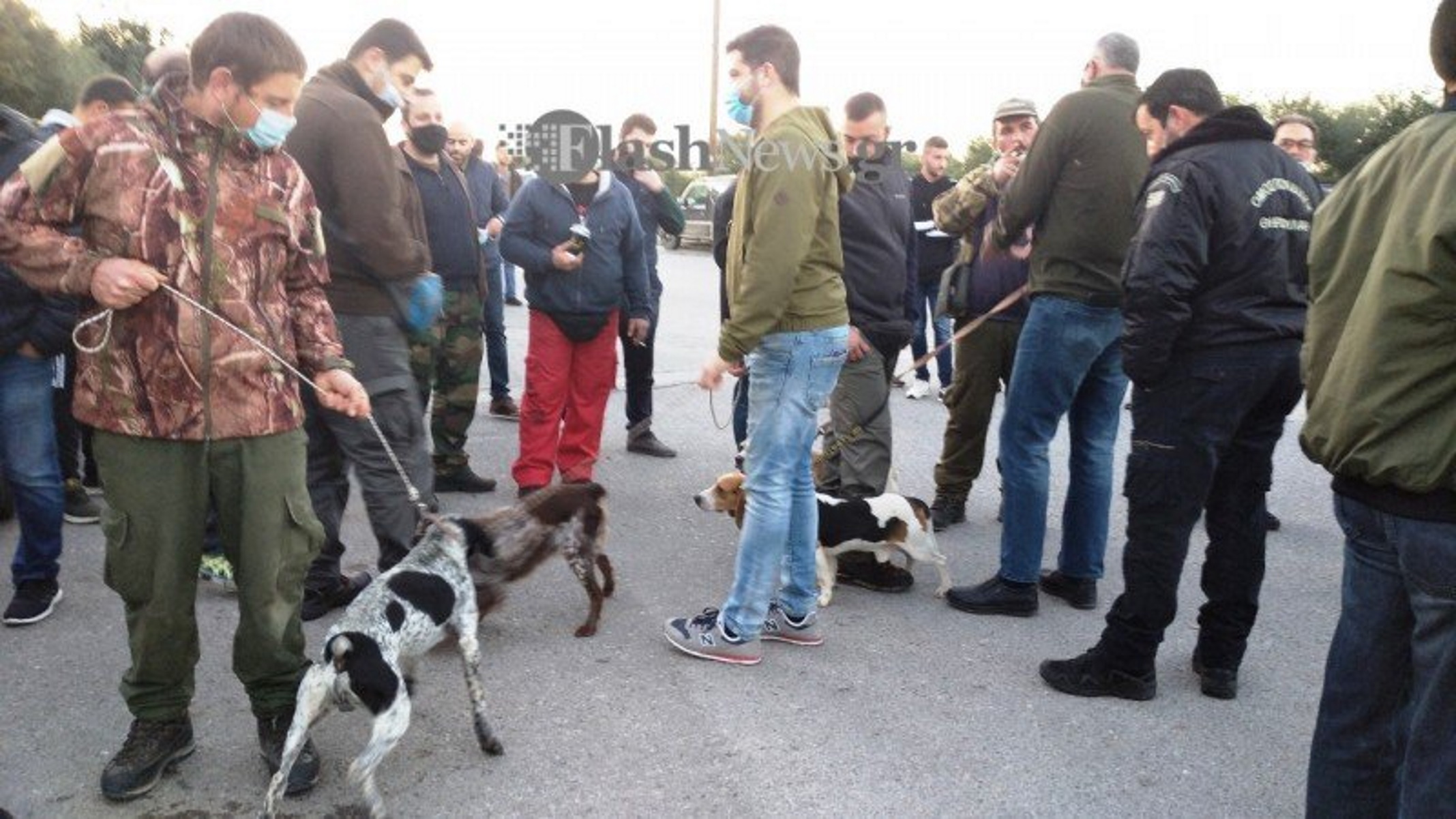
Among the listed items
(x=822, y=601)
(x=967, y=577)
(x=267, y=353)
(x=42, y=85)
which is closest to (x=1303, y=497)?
(x=967, y=577)

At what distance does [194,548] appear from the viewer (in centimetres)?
288

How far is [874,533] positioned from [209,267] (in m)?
2.84

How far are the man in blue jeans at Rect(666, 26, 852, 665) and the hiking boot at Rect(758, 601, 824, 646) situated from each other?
0.19 metres

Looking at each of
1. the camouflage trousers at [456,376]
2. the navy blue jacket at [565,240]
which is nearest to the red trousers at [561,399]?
the navy blue jacket at [565,240]

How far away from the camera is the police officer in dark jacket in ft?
11.0

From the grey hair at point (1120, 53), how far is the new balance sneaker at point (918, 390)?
15.9 feet

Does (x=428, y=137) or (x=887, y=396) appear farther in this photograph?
(x=428, y=137)

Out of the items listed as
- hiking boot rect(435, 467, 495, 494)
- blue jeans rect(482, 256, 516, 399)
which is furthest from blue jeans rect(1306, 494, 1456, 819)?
blue jeans rect(482, 256, 516, 399)

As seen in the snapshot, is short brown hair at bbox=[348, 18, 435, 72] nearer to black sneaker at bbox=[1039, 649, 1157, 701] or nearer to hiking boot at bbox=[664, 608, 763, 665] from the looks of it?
hiking boot at bbox=[664, 608, 763, 665]

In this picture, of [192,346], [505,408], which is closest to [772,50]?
[192,346]

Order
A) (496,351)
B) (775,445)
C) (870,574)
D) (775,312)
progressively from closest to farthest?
1. (775,312)
2. (775,445)
3. (870,574)
4. (496,351)

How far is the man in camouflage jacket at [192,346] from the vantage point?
2631mm

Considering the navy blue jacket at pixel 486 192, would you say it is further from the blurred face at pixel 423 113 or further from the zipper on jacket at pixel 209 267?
the zipper on jacket at pixel 209 267

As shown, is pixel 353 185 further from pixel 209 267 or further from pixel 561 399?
pixel 561 399
